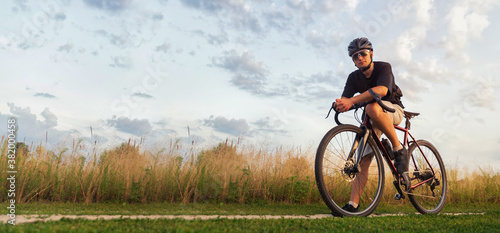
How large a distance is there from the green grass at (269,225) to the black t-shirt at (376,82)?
1936mm

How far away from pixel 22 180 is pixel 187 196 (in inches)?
122

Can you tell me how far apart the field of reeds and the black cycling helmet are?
2.94 meters

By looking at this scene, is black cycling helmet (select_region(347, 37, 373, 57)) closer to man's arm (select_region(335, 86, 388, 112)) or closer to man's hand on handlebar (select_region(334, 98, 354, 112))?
man's arm (select_region(335, 86, 388, 112))

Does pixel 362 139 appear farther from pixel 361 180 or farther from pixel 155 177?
pixel 155 177

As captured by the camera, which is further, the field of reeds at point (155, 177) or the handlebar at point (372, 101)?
the field of reeds at point (155, 177)

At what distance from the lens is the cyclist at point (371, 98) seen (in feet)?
17.9

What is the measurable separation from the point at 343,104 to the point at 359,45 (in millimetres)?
1063

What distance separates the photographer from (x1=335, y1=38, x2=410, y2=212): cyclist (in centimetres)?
546

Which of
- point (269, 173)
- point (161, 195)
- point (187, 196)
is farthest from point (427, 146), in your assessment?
point (161, 195)

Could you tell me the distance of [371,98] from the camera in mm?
5359

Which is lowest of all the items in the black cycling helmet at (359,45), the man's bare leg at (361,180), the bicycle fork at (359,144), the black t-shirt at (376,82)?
the man's bare leg at (361,180)

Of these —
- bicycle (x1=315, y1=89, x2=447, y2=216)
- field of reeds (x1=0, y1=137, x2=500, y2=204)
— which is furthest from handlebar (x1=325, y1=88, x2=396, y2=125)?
field of reeds (x1=0, y1=137, x2=500, y2=204)

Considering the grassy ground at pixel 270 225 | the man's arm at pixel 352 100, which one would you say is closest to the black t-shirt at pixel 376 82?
the man's arm at pixel 352 100

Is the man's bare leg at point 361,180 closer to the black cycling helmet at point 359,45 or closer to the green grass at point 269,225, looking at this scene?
the green grass at point 269,225
